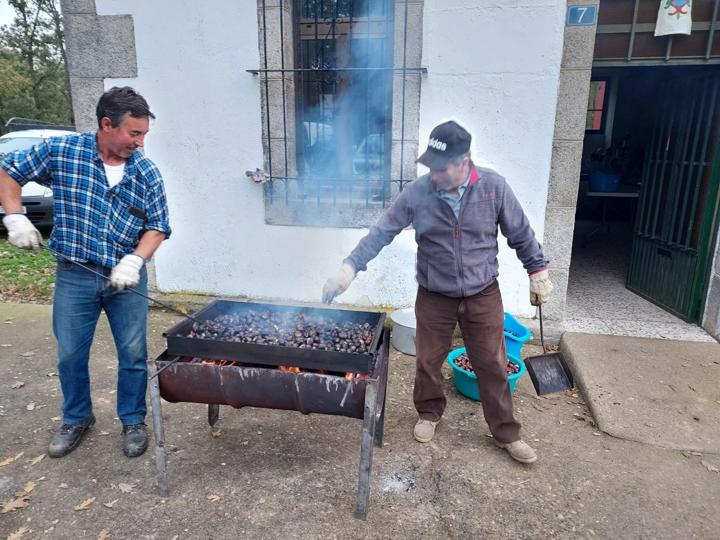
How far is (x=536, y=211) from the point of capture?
452cm

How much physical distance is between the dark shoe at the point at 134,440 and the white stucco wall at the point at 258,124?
2.21 metres

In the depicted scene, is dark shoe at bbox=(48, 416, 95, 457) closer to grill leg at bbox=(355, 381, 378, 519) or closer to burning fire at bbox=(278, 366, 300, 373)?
burning fire at bbox=(278, 366, 300, 373)

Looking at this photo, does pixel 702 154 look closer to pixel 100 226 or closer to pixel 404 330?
pixel 404 330

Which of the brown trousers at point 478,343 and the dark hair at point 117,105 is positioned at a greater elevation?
the dark hair at point 117,105

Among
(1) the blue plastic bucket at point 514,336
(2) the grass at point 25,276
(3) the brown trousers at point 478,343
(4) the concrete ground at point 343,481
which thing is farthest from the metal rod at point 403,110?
(2) the grass at point 25,276

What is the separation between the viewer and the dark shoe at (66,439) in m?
3.10

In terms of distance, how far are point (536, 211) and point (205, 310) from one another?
3.11m

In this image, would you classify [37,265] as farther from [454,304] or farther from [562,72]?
[562,72]

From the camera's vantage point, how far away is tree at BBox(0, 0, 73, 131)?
22.8 meters

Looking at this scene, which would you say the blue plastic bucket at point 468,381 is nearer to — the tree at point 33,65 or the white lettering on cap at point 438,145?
the white lettering on cap at point 438,145

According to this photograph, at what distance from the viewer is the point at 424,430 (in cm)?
333

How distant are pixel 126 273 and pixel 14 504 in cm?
142

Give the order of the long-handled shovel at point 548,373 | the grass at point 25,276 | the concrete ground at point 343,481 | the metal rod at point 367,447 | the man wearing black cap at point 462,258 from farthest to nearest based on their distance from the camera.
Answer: the grass at point 25,276, the long-handled shovel at point 548,373, the man wearing black cap at point 462,258, the concrete ground at point 343,481, the metal rod at point 367,447

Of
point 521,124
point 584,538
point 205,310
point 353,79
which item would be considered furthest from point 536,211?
point 205,310
